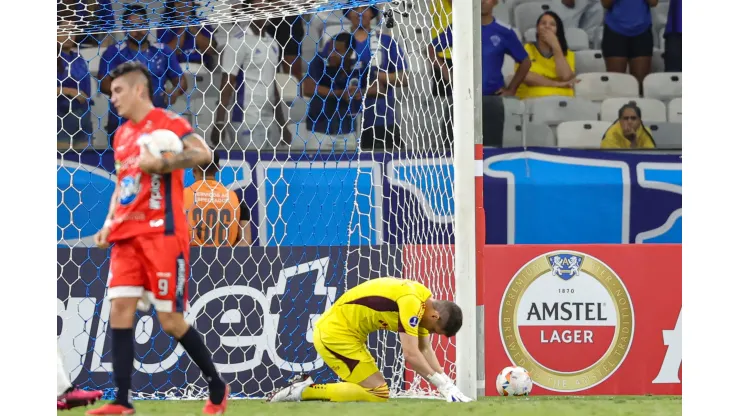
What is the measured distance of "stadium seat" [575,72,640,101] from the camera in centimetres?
1085

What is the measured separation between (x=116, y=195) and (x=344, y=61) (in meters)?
4.01

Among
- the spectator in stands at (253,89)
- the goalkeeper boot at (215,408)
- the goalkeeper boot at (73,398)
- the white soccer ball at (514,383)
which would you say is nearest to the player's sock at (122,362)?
the goalkeeper boot at (215,408)

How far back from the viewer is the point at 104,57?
8.27m

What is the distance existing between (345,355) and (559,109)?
480cm

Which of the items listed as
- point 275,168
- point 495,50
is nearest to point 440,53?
point 275,168

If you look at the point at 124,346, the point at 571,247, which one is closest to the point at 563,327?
the point at 571,247

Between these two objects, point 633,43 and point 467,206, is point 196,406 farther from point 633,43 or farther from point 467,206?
point 633,43

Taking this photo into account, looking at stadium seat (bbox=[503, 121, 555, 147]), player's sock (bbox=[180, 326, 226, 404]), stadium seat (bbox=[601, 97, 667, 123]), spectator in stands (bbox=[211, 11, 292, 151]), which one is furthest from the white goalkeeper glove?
stadium seat (bbox=[601, 97, 667, 123])

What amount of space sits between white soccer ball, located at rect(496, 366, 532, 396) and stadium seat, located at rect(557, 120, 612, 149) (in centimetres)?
372

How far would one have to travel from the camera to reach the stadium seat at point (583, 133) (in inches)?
400

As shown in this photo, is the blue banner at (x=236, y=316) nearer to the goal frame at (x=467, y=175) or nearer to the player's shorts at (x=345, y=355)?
the player's shorts at (x=345, y=355)

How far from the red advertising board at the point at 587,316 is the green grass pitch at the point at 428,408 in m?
1.22

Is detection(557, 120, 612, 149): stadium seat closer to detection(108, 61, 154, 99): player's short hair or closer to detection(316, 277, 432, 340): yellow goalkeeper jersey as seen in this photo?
detection(316, 277, 432, 340): yellow goalkeeper jersey

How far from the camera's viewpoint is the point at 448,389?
5.97m
